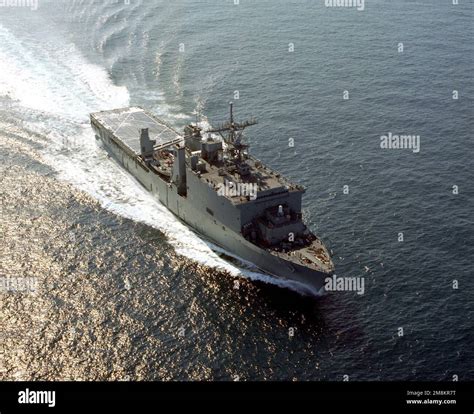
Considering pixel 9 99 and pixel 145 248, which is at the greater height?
pixel 9 99

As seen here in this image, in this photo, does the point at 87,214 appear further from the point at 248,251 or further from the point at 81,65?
the point at 81,65

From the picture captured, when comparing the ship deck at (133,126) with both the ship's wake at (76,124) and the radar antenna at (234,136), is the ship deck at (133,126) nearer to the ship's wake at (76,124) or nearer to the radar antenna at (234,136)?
the ship's wake at (76,124)

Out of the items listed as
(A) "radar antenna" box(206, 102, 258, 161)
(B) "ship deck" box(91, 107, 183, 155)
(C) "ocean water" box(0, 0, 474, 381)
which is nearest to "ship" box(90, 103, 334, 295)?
(A) "radar antenna" box(206, 102, 258, 161)

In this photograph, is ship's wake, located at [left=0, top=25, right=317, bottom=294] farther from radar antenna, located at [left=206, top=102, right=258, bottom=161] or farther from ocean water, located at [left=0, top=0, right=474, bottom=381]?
radar antenna, located at [left=206, top=102, right=258, bottom=161]

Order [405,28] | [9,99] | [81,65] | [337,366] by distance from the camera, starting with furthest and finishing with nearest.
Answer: [405,28]
[81,65]
[9,99]
[337,366]

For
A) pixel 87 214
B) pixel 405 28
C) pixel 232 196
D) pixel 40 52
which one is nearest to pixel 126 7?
pixel 40 52

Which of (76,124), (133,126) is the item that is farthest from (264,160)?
(76,124)
